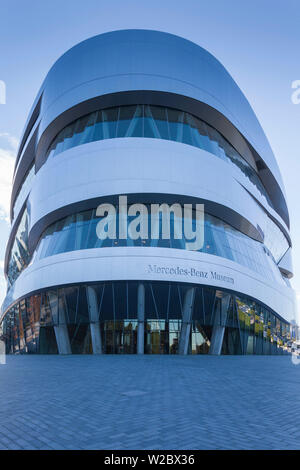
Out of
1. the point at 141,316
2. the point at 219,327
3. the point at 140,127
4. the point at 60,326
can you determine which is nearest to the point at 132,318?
the point at 141,316

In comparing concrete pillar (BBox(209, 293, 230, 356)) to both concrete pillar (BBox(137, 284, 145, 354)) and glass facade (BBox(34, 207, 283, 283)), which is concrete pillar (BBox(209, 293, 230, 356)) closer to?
glass facade (BBox(34, 207, 283, 283))

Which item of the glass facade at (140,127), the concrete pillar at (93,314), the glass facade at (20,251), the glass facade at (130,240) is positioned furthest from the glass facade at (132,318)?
Answer: the glass facade at (140,127)

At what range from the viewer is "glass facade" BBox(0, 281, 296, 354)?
81.5 ft

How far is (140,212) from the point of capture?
26266 mm

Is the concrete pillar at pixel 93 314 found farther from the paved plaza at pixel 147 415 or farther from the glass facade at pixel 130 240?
the paved plaza at pixel 147 415

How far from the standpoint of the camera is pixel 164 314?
25375mm

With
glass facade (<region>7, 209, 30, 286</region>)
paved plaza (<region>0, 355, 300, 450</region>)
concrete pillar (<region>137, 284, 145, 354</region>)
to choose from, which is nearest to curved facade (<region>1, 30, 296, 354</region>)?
concrete pillar (<region>137, 284, 145, 354</region>)

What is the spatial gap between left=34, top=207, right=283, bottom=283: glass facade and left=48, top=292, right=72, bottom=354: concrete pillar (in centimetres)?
371

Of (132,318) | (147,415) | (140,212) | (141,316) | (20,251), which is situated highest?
(140,212)

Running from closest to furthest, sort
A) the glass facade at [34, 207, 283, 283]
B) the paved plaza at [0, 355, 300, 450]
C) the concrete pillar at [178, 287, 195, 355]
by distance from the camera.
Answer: the paved plaza at [0, 355, 300, 450], the concrete pillar at [178, 287, 195, 355], the glass facade at [34, 207, 283, 283]

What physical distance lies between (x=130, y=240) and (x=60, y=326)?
8288 millimetres

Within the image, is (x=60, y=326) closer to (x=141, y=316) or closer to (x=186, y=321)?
(x=141, y=316)

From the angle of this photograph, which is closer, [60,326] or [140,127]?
[60,326]

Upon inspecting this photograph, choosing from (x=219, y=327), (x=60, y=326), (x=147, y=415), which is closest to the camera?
(x=147, y=415)
